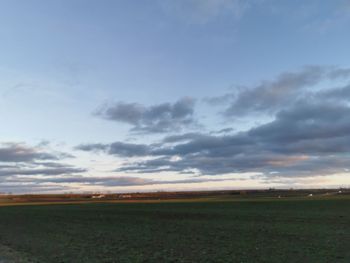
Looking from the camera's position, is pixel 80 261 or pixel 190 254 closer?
pixel 80 261

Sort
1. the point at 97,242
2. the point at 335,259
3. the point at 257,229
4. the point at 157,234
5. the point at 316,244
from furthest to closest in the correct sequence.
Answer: the point at 257,229 < the point at 157,234 < the point at 97,242 < the point at 316,244 < the point at 335,259

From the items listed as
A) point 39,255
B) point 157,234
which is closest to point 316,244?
point 157,234

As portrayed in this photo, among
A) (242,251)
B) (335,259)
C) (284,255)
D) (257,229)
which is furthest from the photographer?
(257,229)

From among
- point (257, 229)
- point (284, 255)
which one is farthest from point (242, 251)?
point (257, 229)

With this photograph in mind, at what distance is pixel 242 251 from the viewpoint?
27.9 m

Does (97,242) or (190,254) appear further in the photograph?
(97,242)

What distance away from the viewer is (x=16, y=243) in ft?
115

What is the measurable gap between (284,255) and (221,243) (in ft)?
23.5

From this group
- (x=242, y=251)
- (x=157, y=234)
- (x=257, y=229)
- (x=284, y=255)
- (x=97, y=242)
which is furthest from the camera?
(x=257, y=229)

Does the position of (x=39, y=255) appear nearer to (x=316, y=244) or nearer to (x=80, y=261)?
(x=80, y=261)

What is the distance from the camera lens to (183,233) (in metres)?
40.8

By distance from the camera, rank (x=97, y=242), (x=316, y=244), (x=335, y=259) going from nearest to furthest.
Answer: (x=335, y=259)
(x=316, y=244)
(x=97, y=242)

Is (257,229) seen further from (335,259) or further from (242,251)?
(335,259)

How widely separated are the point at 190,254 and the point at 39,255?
9928 millimetres
